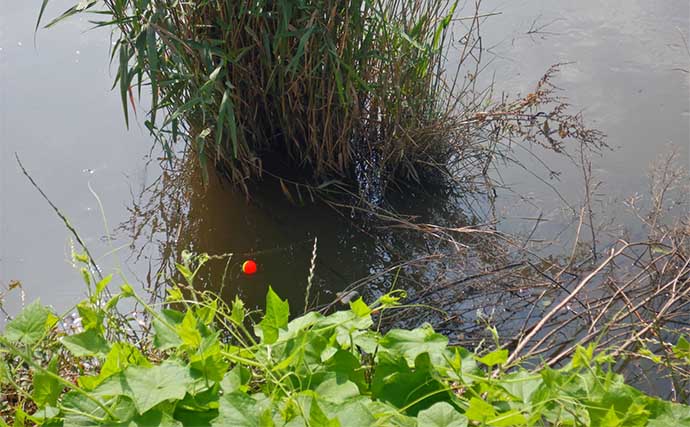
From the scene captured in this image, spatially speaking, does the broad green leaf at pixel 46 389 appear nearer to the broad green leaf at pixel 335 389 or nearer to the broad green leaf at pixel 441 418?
the broad green leaf at pixel 335 389

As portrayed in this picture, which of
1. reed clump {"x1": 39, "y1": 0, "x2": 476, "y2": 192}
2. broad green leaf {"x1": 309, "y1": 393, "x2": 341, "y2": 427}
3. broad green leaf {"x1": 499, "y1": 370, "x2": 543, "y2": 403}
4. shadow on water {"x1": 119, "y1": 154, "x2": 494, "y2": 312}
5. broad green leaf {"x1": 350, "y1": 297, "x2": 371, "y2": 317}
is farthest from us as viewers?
shadow on water {"x1": 119, "y1": 154, "x2": 494, "y2": 312}

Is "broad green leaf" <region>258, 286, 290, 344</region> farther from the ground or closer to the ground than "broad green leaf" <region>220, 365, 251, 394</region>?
farther from the ground

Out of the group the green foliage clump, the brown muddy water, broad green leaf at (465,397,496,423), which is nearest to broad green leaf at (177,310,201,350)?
the green foliage clump

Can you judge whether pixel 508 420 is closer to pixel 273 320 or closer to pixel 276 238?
pixel 273 320

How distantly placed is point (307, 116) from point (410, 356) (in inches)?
71.6

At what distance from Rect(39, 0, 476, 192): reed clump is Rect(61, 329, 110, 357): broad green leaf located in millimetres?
1297

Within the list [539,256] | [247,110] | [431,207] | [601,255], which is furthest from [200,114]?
[601,255]

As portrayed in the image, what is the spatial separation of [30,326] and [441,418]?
58 cm

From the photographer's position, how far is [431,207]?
291cm

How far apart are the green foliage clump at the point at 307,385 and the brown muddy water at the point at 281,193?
107 centimetres

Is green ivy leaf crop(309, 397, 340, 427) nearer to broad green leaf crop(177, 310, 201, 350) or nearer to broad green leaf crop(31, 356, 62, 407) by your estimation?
broad green leaf crop(177, 310, 201, 350)

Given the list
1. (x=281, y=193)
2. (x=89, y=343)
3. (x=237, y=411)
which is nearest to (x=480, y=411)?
(x=237, y=411)

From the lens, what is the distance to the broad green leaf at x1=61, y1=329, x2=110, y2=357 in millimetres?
1083

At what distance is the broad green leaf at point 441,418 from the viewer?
94 cm
